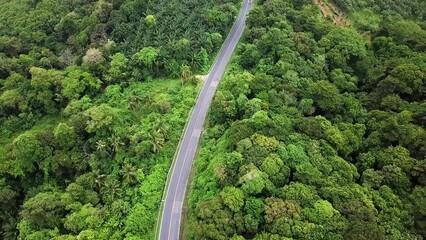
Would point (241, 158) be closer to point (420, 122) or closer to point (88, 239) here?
point (88, 239)

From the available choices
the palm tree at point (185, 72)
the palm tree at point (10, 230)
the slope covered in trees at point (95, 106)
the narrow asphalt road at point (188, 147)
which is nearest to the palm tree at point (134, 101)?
the slope covered in trees at point (95, 106)

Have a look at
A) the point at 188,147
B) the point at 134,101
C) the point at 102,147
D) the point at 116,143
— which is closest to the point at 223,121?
the point at 188,147

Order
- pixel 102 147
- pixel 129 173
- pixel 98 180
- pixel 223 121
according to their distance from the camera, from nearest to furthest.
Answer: pixel 129 173
pixel 98 180
pixel 102 147
pixel 223 121

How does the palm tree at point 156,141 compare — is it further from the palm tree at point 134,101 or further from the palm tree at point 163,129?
the palm tree at point 134,101

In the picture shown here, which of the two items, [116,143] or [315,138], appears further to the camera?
[116,143]

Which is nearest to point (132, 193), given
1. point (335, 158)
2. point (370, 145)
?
point (335, 158)

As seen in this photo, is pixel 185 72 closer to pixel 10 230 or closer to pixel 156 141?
pixel 156 141
